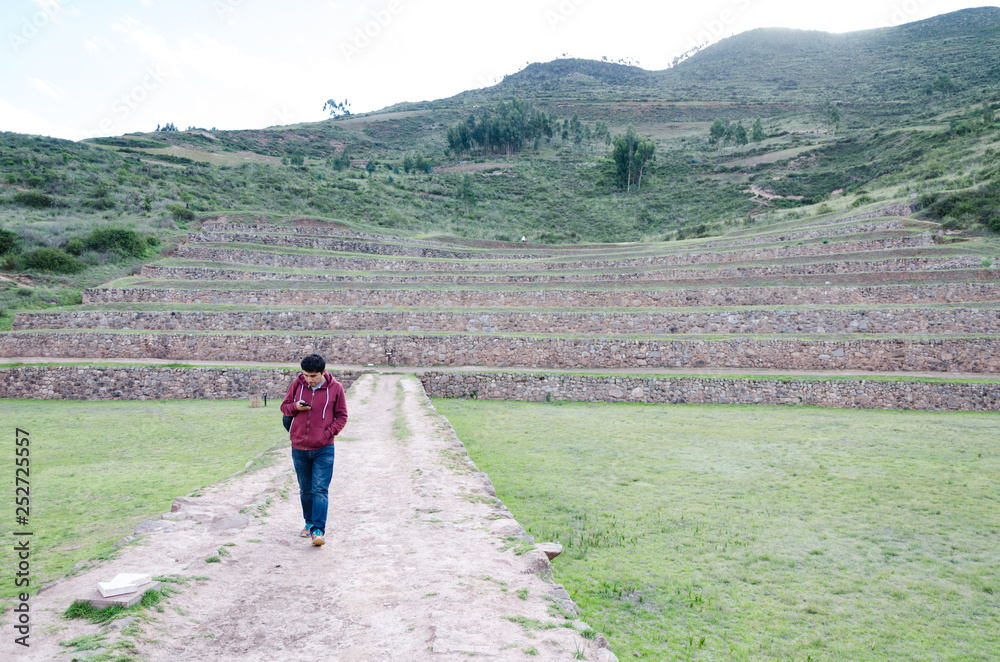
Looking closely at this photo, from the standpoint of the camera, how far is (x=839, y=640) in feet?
15.0

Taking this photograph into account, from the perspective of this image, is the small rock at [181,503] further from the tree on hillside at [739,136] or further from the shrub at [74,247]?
the tree on hillside at [739,136]

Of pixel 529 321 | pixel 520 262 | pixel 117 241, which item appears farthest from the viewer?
pixel 520 262

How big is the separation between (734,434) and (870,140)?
6704 centimetres

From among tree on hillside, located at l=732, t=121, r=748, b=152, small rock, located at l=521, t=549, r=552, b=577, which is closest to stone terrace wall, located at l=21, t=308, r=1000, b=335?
small rock, located at l=521, t=549, r=552, b=577

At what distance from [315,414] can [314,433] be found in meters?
0.18

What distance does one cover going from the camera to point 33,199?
36062mm

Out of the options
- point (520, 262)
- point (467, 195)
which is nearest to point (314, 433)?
point (520, 262)

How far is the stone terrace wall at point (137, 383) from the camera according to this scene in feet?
60.5

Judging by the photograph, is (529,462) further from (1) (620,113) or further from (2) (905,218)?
(1) (620,113)

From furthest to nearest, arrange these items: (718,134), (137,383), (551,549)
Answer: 1. (718,134)
2. (137,383)
3. (551,549)

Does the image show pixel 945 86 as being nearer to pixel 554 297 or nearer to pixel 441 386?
pixel 554 297

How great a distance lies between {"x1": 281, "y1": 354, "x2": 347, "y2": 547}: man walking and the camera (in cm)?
538

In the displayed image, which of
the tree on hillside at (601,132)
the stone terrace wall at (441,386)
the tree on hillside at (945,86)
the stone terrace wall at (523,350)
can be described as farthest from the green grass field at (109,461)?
the tree on hillside at (945,86)

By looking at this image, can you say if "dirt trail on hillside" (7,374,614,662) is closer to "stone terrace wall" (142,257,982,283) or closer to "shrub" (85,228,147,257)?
"stone terrace wall" (142,257,982,283)
